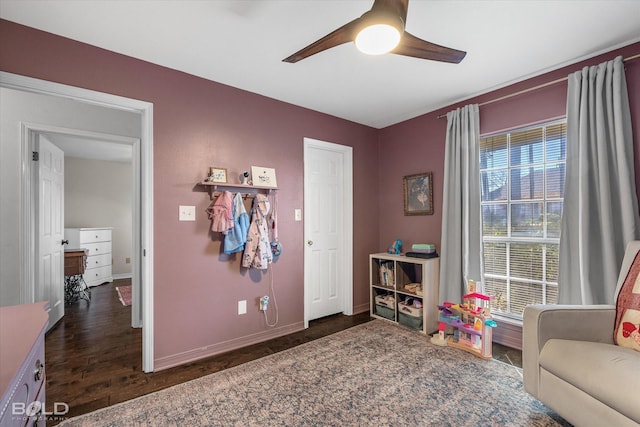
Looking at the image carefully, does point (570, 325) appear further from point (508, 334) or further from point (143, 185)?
point (143, 185)

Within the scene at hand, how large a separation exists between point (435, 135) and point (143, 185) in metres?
2.94

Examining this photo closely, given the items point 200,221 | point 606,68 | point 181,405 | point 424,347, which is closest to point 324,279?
point 424,347

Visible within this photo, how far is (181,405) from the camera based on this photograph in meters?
1.89

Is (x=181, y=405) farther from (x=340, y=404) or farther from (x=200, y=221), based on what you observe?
(x=200, y=221)

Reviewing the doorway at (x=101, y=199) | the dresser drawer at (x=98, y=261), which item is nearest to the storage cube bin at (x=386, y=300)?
the doorway at (x=101, y=199)

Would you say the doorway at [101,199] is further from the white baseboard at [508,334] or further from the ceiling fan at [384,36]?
the white baseboard at [508,334]

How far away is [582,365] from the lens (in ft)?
4.86

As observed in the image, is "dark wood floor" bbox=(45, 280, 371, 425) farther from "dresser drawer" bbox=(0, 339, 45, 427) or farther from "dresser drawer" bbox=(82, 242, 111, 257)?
"dresser drawer" bbox=(82, 242, 111, 257)

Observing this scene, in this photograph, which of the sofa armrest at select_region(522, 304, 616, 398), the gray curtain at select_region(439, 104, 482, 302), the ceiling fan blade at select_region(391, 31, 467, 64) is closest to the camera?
the ceiling fan blade at select_region(391, 31, 467, 64)

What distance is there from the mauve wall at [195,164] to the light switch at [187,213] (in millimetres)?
42

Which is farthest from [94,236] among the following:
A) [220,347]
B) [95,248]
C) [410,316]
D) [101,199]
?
[410,316]

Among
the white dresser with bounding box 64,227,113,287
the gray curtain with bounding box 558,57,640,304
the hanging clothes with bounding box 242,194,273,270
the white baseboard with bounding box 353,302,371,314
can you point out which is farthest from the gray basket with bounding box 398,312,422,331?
the white dresser with bounding box 64,227,113,287

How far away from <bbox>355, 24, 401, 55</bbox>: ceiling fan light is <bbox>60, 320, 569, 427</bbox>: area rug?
203cm

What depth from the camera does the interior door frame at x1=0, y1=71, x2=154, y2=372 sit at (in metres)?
1.97
